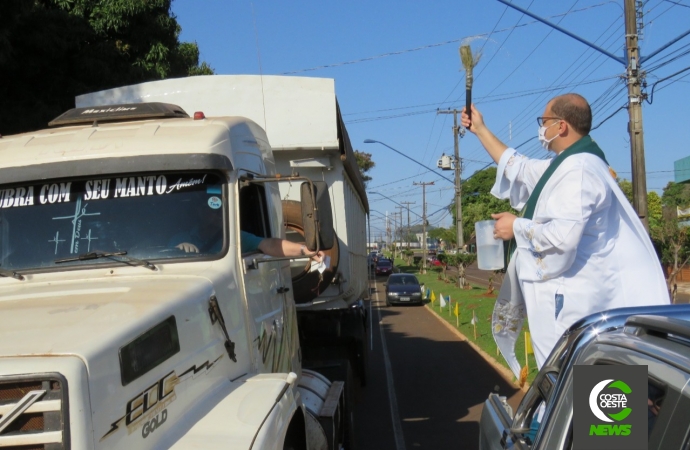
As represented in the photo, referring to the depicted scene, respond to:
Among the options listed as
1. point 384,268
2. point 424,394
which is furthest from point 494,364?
point 384,268

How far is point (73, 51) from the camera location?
13.1 meters

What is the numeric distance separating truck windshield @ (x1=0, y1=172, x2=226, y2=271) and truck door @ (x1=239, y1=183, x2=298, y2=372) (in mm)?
284

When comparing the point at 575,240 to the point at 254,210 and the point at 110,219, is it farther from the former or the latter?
the point at 110,219

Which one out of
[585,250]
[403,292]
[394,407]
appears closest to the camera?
[585,250]

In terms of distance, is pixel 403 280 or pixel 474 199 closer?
pixel 403 280

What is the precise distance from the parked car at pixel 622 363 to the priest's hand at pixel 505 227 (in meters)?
0.92

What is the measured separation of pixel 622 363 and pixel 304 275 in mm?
4809

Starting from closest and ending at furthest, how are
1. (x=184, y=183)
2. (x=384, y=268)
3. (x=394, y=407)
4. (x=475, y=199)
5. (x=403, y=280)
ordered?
(x=184, y=183) < (x=394, y=407) < (x=403, y=280) < (x=384, y=268) < (x=475, y=199)

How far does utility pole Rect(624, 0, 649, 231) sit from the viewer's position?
12367 millimetres

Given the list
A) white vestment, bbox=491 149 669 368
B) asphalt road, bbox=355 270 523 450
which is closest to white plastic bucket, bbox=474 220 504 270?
white vestment, bbox=491 149 669 368

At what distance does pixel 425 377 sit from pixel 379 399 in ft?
7.08

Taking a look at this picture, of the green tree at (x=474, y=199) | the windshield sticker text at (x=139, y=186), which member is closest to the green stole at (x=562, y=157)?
the windshield sticker text at (x=139, y=186)

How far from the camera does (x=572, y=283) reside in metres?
3.59

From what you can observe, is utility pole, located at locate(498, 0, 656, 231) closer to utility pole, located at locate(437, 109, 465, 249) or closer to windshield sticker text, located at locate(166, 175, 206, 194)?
windshield sticker text, located at locate(166, 175, 206, 194)
